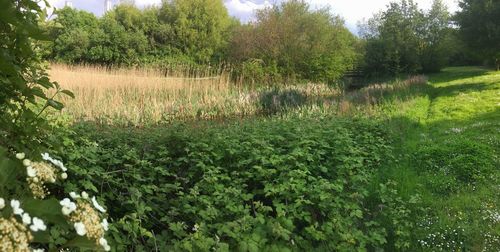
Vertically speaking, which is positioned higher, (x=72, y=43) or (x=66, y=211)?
(x=72, y=43)

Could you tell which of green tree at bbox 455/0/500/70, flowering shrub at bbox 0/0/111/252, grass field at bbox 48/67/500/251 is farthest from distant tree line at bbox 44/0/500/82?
flowering shrub at bbox 0/0/111/252

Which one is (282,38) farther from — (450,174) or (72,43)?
(450,174)

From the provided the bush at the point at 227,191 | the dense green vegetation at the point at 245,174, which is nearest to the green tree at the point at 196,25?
the dense green vegetation at the point at 245,174

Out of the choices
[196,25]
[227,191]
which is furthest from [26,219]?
[196,25]

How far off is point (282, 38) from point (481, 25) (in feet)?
32.1

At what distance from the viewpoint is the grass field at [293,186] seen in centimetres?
303

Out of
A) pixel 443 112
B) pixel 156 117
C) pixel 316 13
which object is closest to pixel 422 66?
pixel 316 13

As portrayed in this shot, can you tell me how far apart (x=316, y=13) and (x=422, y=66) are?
1074cm

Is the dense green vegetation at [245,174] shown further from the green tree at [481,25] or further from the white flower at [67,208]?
the green tree at [481,25]

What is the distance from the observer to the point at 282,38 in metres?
19.7

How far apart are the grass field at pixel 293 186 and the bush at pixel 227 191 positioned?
0.05ft

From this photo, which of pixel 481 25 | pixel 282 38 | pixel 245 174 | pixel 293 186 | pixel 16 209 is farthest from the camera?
pixel 481 25

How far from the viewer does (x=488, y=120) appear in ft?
30.6

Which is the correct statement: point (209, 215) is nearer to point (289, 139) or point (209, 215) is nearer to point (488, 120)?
point (289, 139)
